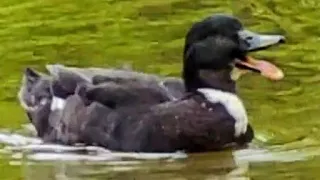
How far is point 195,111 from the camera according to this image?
32.7 ft

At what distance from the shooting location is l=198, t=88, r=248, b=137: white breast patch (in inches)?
395

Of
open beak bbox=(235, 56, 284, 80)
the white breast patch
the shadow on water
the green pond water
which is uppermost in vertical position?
open beak bbox=(235, 56, 284, 80)

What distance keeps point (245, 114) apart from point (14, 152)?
1.56 m

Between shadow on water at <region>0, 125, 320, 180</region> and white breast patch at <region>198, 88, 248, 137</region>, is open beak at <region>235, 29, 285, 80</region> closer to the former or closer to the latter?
white breast patch at <region>198, 88, 248, 137</region>

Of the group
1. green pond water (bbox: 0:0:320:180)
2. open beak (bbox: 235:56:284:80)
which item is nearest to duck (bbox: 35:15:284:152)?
open beak (bbox: 235:56:284:80)

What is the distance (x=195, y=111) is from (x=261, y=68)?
1.71 feet

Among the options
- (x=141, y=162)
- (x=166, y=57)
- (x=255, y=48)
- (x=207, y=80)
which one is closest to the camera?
(x=141, y=162)

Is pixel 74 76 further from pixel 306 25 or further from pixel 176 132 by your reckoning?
pixel 306 25

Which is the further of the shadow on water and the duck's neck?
the duck's neck

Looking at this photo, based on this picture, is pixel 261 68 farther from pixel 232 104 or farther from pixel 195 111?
pixel 195 111

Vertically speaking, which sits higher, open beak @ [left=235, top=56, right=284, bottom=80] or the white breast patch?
open beak @ [left=235, top=56, right=284, bottom=80]

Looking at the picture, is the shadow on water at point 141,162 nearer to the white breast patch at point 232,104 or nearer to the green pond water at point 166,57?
the green pond water at point 166,57

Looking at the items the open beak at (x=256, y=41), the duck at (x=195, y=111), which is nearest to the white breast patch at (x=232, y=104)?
the duck at (x=195, y=111)

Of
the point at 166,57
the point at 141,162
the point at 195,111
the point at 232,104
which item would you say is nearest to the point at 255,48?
the point at 232,104
